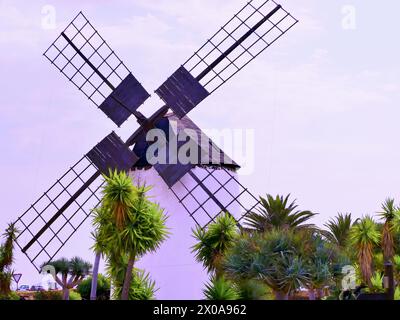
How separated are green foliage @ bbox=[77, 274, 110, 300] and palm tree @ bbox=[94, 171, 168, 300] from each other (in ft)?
39.3

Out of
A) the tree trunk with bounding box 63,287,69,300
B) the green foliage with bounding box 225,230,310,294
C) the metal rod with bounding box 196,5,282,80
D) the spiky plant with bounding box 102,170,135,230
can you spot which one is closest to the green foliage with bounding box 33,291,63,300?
the tree trunk with bounding box 63,287,69,300

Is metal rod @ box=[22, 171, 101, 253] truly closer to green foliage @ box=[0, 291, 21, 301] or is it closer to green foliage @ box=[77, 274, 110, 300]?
green foliage @ box=[0, 291, 21, 301]

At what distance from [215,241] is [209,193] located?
1.75 m

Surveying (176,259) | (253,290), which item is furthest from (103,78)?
(253,290)

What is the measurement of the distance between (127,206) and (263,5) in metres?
9.82

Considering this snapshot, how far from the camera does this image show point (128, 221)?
26.1 meters

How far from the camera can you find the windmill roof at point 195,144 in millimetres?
30578

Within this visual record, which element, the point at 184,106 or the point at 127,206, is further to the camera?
the point at 184,106

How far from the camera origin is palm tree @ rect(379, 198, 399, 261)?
3362 centimetres

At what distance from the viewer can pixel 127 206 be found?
2600 cm

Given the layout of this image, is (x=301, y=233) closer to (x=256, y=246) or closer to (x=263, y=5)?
(x=256, y=246)
